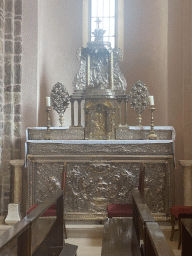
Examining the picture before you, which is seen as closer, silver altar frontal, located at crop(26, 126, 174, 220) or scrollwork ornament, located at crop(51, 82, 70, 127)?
silver altar frontal, located at crop(26, 126, 174, 220)

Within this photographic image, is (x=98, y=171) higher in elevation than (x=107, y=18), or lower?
lower

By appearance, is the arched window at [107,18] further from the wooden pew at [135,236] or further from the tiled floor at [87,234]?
the wooden pew at [135,236]

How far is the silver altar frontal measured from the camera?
176 inches

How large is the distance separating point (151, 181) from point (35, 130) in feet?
6.39

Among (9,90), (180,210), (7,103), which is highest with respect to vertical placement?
(9,90)

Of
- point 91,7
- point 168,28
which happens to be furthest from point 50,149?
point 91,7

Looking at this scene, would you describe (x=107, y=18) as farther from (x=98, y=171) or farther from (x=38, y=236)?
(x=38, y=236)

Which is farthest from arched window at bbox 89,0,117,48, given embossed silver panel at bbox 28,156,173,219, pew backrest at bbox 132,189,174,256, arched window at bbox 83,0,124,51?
pew backrest at bbox 132,189,174,256

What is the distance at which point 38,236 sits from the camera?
2422 mm

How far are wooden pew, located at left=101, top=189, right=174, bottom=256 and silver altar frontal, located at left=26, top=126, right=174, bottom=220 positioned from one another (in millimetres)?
998

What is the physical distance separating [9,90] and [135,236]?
3332 mm

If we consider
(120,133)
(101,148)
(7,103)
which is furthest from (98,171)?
(7,103)

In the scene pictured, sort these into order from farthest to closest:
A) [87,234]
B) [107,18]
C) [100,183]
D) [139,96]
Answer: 1. [107,18]
2. [139,96]
3. [100,183]
4. [87,234]

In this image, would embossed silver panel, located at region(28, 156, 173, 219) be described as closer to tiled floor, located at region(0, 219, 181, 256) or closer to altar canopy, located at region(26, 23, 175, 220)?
altar canopy, located at region(26, 23, 175, 220)
